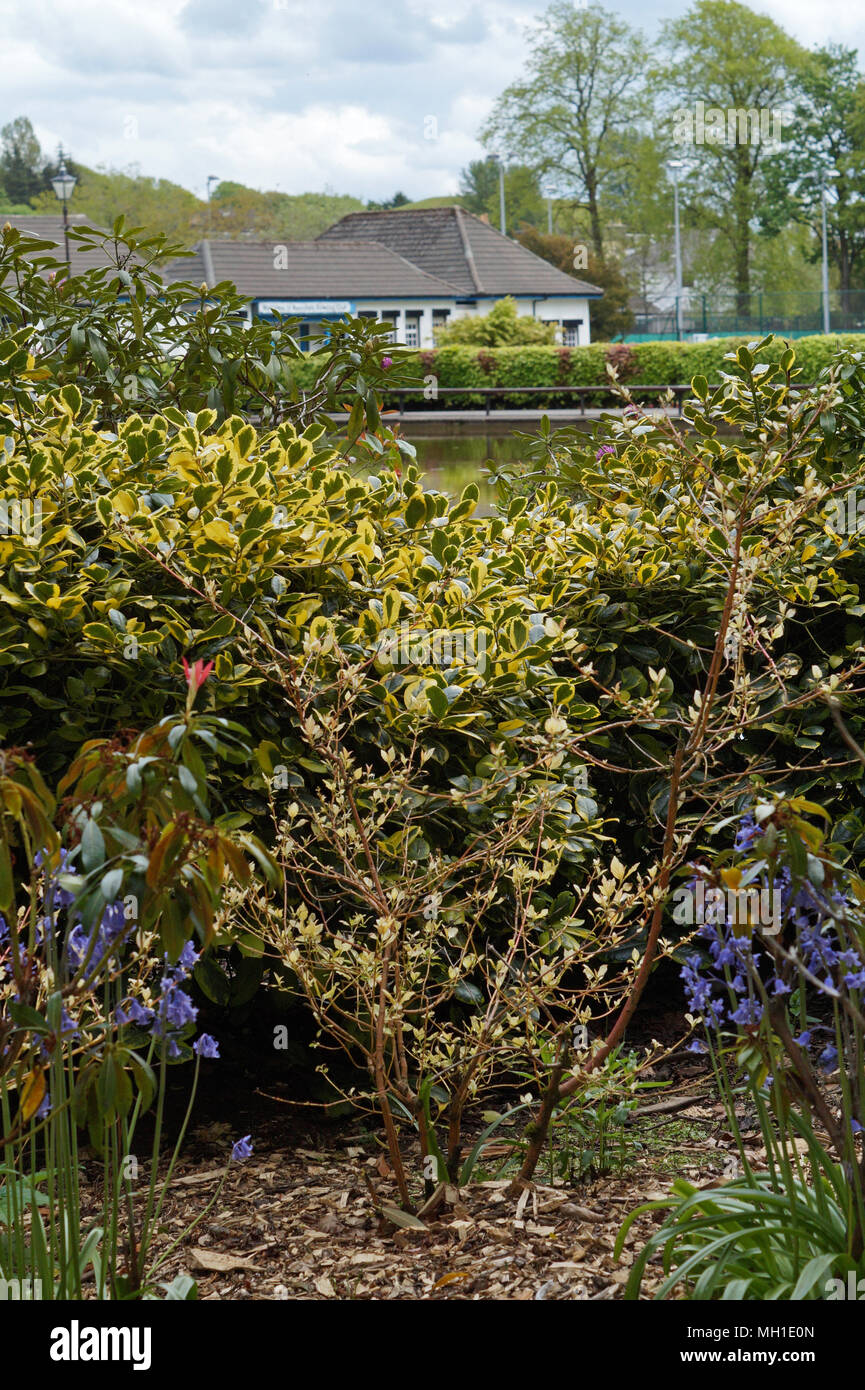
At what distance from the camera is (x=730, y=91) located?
5372 cm

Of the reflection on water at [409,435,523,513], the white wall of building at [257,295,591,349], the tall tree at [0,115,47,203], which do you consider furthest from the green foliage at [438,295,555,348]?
the tall tree at [0,115,47,203]

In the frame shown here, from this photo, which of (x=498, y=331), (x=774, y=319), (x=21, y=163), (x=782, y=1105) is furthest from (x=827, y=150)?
(x=782, y=1105)

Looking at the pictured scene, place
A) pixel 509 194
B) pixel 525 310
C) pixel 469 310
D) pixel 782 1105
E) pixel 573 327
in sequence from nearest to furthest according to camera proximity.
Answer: pixel 782 1105 < pixel 469 310 < pixel 525 310 < pixel 573 327 < pixel 509 194

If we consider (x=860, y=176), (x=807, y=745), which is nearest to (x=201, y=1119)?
(x=807, y=745)

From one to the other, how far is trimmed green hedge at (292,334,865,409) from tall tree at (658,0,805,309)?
83.7 feet

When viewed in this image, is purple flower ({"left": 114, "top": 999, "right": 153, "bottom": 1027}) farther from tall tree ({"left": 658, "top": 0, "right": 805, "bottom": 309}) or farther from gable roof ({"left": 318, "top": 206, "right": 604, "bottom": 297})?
tall tree ({"left": 658, "top": 0, "right": 805, "bottom": 309})

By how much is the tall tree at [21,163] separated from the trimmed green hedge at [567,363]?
5960cm

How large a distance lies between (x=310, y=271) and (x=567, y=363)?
15430 millimetres

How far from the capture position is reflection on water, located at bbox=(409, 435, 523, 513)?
12.3 m

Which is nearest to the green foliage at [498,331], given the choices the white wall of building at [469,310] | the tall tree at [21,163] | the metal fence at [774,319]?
the white wall of building at [469,310]

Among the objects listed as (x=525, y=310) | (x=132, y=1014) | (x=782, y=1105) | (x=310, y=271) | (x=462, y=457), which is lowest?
(x=782, y=1105)

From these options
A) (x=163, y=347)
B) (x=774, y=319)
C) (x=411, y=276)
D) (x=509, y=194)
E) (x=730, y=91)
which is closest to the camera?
(x=163, y=347)

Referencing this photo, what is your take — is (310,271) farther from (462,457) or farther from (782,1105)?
(782,1105)

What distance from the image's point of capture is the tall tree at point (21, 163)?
276ft
